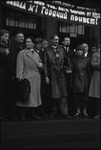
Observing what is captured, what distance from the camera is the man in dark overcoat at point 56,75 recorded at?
6766 mm

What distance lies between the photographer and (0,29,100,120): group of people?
20.7 feet

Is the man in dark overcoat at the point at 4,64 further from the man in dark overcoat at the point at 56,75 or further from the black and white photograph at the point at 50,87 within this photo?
the man in dark overcoat at the point at 56,75

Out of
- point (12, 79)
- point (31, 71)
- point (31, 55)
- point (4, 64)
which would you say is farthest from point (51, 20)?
point (12, 79)

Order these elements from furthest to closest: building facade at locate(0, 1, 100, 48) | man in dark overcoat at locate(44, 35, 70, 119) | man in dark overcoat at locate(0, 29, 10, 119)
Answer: man in dark overcoat at locate(44, 35, 70, 119) → man in dark overcoat at locate(0, 29, 10, 119) → building facade at locate(0, 1, 100, 48)

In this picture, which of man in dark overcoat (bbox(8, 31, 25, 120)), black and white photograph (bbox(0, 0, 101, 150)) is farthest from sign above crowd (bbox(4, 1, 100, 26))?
man in dark overcoat (bbox(8, 31, 25, 120))

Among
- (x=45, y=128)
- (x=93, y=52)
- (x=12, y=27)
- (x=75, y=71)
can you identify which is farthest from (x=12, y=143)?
(x=12, y=27)

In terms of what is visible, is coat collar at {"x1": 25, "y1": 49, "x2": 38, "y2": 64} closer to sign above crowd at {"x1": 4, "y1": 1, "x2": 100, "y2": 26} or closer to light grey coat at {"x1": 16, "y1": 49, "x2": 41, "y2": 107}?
light grey coat at {"x1": 16, "y1": 49, "x2": 41, "y2": 107}

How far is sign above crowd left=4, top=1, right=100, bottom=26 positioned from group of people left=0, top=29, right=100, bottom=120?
2.87ft

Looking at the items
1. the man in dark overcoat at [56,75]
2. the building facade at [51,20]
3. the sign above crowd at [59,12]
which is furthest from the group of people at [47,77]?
the sign above crowd at [59,12]

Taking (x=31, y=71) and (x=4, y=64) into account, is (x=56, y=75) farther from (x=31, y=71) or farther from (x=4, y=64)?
(x=4, y=64)

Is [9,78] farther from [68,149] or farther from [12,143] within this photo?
[68,149]

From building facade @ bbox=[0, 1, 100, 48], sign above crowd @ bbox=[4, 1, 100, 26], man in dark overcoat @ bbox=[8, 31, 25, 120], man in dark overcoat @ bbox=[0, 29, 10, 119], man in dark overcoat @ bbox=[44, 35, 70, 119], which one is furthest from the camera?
man in dark overcoat @ bbox=[44, 35, 70, 119]

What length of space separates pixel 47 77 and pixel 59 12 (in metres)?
1.47

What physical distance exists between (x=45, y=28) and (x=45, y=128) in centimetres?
410
